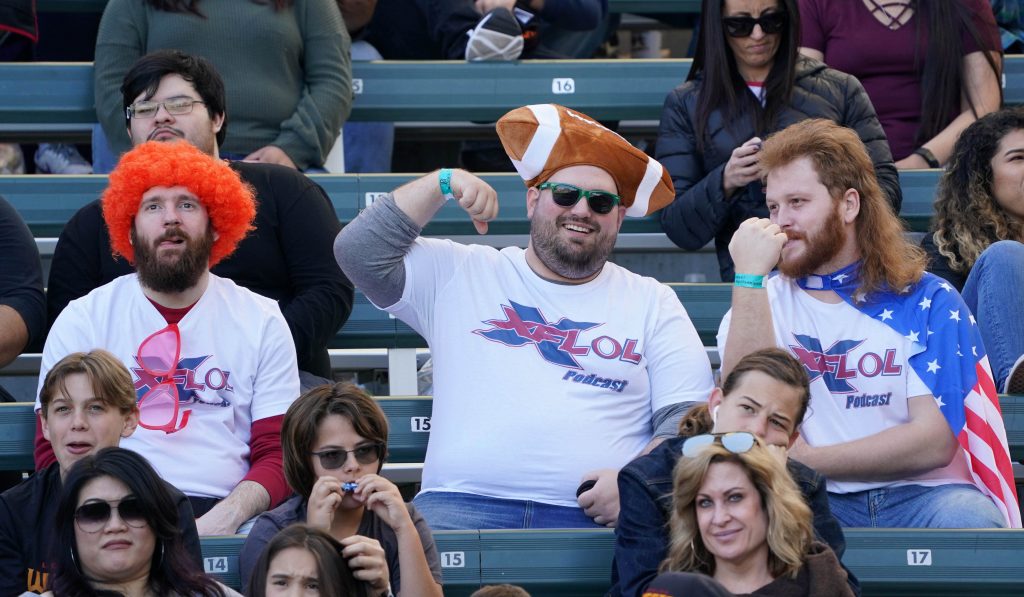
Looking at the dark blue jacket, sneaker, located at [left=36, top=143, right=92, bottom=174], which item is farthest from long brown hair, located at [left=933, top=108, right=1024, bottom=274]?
sneaker, located at [left=36, top=143, right=92, bottom=174]

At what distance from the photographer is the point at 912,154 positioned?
528cm

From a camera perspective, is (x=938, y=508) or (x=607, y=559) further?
(x=938, y=508)

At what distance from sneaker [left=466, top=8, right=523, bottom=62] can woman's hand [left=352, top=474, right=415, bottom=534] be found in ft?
8.57

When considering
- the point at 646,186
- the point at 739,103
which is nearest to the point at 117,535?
the point at 646,186

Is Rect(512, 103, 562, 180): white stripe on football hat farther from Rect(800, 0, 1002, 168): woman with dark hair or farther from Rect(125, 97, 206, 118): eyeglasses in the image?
Rect(800, 0, 1002, 168): woman with dark hair

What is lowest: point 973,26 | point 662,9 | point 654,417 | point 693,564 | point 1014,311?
point 693,564

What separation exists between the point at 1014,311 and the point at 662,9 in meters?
2.71

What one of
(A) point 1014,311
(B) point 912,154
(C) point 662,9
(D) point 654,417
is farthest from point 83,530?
(C) point 662,9

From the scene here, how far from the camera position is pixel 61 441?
331 cm

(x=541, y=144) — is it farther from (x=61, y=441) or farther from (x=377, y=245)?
(x=61, y=441)

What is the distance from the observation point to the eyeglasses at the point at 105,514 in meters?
2.96

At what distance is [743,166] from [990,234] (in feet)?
2.35

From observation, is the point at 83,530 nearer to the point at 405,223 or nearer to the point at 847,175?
the point at 405,223

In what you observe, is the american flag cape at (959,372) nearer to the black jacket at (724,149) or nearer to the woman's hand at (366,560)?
the black jacket at (724,149)
